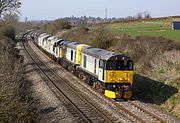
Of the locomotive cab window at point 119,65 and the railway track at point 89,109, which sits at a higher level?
the locomotive cab window at point 119,65

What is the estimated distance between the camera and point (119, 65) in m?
21.8

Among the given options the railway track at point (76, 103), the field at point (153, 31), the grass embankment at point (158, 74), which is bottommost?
the railway track at point (76, 103)

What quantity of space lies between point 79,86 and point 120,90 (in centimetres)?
542

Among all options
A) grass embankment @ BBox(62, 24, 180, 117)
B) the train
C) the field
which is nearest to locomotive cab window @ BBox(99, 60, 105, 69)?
the train

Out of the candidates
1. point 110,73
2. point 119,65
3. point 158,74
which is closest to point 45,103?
point 110,73

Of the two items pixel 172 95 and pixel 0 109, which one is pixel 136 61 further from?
pixel 0 109

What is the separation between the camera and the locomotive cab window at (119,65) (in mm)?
21686

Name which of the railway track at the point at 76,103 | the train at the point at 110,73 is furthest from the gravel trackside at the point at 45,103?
the train at the point at 110,73

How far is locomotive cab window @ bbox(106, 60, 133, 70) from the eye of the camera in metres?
21.7

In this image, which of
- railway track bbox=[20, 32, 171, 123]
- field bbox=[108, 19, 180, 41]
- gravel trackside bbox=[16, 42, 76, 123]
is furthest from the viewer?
field bbox=[108, 19, 180, 41]

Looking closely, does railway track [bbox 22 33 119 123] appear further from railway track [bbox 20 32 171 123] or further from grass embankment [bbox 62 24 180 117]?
grass embankment [bbox 62 24 180 117]

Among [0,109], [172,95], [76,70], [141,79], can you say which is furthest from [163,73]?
[0,109]

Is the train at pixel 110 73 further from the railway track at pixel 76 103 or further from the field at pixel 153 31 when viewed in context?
the field at pixel 153 31

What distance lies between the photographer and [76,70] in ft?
100
